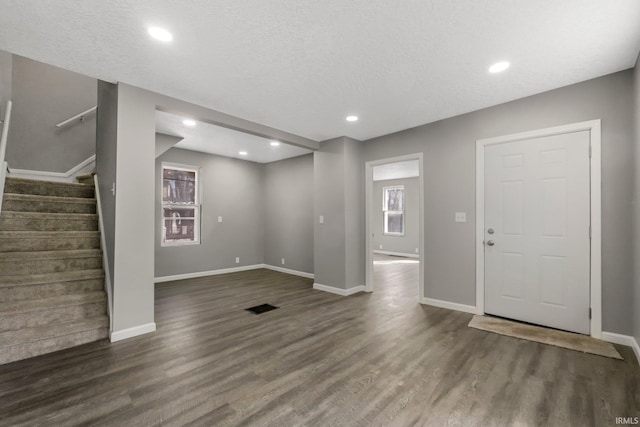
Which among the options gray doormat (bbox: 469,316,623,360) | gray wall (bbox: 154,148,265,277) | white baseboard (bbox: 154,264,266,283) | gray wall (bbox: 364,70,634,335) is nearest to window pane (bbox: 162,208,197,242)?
gray wall (bbox: 154,148,265,277)

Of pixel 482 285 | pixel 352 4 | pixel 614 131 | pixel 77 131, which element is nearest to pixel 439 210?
pixel 482 285

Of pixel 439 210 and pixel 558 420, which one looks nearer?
pixel 558 420

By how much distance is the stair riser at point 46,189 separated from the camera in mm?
3552

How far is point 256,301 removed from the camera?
13.6ft

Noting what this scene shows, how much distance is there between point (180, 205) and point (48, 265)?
9.54 ft

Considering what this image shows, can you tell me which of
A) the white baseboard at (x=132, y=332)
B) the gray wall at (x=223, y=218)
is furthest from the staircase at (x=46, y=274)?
the gray wall at (x=223, y=218)

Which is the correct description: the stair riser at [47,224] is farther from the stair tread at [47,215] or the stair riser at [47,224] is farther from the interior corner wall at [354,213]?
the interior corner wall at [354,213]

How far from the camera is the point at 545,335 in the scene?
292 cm

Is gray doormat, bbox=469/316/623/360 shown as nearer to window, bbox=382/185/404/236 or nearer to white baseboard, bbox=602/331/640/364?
white baseboard, bbox=602/331/640/364

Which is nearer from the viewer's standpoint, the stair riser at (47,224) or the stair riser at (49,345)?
the stair riser at (49,345)

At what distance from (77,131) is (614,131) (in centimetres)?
767

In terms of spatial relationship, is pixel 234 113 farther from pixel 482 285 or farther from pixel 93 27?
pixel 482 285

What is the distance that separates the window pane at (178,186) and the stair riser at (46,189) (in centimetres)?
160

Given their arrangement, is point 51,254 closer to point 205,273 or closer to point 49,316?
point 49,316
